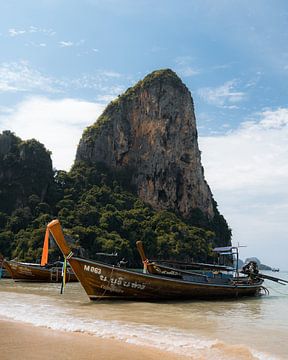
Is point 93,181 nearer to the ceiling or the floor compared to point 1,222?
nearer to the ceiling

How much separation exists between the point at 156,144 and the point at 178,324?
6161cm

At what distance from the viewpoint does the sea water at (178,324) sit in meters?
6.68

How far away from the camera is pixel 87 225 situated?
51.3m

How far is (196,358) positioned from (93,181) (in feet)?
198

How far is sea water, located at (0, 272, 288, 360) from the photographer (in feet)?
21.9

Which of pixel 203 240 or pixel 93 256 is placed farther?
pixel 203 240

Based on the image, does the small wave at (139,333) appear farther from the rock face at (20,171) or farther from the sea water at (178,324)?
the rock face at (20,171)

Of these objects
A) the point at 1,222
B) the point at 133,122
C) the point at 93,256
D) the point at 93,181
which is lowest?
the point at 93,256

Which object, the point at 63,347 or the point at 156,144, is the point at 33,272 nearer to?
the point at 63,347

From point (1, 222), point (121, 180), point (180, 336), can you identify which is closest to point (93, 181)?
point (121, 180)

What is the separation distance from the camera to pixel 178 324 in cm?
920

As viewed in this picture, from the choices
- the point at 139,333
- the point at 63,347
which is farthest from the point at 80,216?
the point at 63,347

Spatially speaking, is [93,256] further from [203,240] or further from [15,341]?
[15,341]

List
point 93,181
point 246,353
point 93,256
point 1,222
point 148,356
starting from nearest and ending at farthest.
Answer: point 148,356, point 246,353, point 93,256, point 1,222, point 93,181
